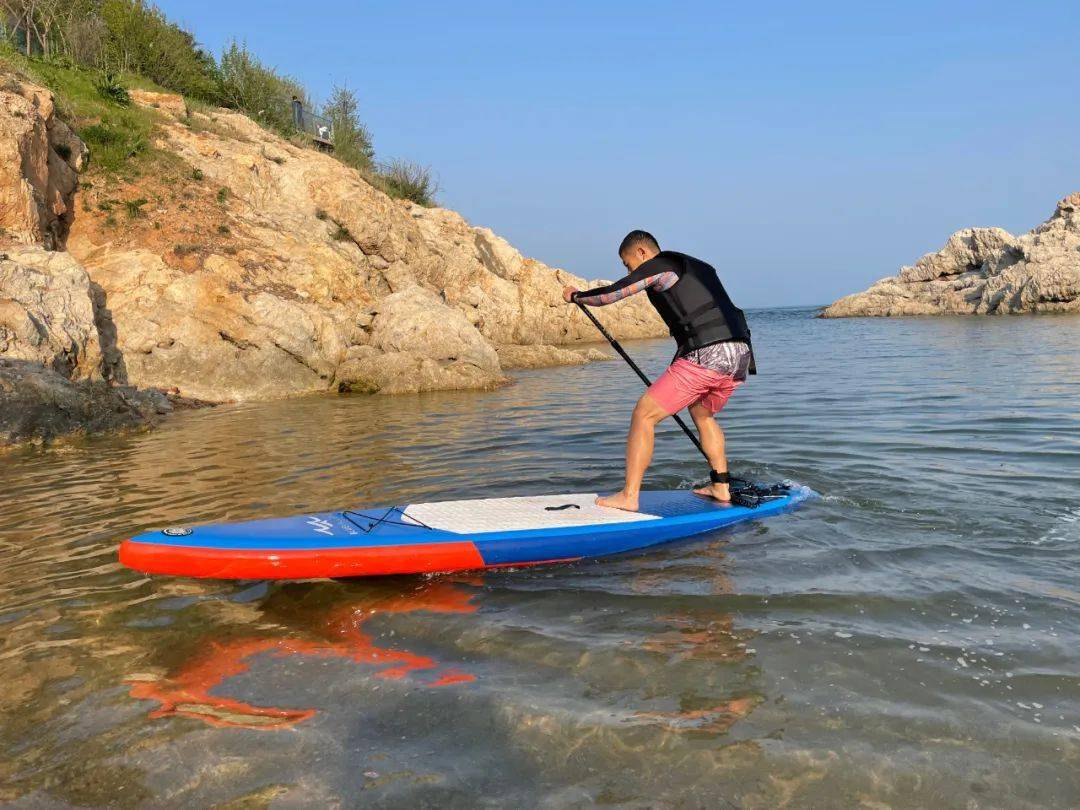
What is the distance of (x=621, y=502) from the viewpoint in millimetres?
5438

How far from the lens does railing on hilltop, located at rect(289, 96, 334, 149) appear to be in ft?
90.7


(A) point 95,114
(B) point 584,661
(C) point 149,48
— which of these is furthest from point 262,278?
(B) point 584,661

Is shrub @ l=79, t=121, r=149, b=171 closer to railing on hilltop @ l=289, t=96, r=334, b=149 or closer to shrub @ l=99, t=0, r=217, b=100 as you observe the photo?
shrub @ l=99, t=0, r=217, b=100

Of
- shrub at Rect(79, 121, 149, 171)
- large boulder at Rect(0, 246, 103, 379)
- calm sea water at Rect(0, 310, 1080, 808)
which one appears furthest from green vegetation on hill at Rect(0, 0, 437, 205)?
calm sea water at Rect(0, 310, 1080, 808)

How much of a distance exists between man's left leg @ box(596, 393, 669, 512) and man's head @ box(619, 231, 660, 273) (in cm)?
111

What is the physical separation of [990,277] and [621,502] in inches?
2095

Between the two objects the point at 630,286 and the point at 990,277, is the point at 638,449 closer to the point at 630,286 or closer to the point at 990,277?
the point at 630,286

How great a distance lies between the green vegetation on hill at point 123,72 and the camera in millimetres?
18344

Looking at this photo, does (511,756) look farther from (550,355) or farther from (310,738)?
(550,355)

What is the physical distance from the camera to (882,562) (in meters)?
4.41

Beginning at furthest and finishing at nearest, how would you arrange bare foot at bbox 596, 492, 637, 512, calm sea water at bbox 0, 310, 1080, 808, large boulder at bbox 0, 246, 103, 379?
large boulder at bbox 0, 246, 103, 379, bare foot at bbox 596, 492, 637, 512, calm sea water at bbox 0, 310, 1080, 808

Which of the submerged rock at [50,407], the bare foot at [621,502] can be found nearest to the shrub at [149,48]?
the submerged rock at [50,407]

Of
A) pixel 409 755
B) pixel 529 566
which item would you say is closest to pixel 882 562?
pixel 529 566

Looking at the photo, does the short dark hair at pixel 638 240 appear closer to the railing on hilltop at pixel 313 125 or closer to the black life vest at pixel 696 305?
the black life vest at pixel 696 305
